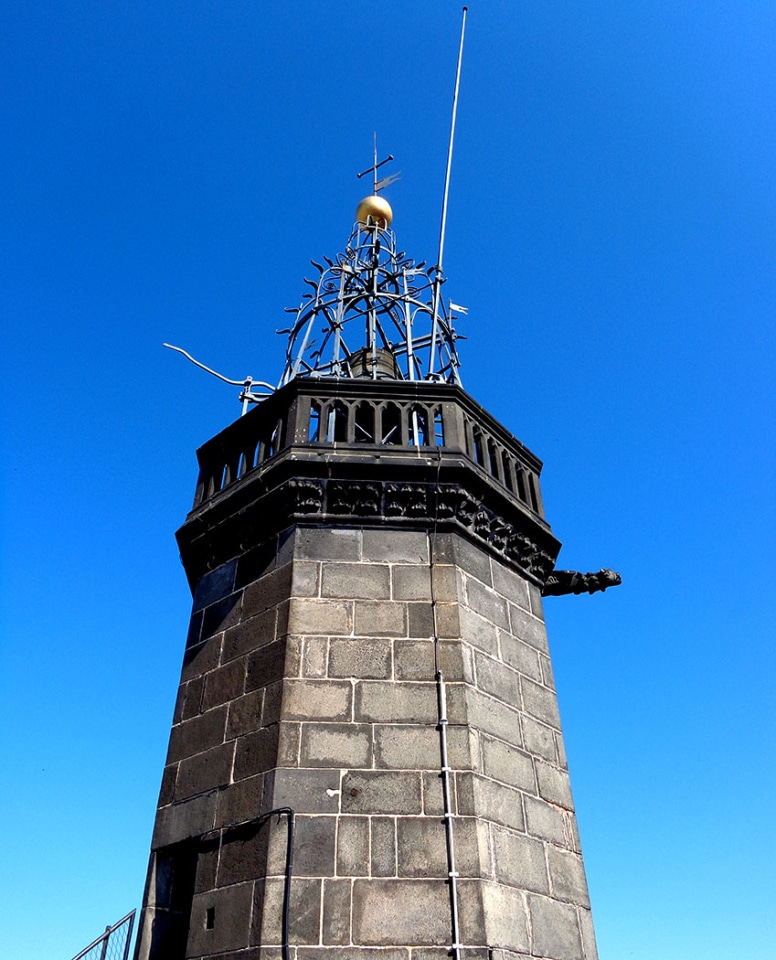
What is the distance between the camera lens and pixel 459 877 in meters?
4.77

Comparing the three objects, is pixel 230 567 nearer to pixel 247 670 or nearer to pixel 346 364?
pixel 247 670

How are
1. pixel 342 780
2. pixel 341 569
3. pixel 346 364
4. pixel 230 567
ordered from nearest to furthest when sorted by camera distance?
pixel 342 780 → pixel 341 569 → pixel 230 567 → pixel 346 364

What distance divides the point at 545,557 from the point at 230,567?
269 cm

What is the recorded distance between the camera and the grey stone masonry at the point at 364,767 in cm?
472

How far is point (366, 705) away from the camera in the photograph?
541 centimetres

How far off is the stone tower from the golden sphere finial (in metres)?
3.91

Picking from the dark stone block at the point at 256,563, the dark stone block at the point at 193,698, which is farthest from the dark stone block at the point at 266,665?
the dark stone block at the point at 256,563

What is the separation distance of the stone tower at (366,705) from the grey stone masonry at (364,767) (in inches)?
0.5

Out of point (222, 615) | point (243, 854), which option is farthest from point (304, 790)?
point (222, 615)

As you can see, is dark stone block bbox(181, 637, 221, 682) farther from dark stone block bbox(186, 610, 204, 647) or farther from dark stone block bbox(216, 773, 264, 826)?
dark stone block bbox(216, 773, 264, 826)

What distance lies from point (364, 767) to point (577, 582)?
3.15 m

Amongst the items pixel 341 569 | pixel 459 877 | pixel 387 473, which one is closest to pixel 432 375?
pixel 387 473

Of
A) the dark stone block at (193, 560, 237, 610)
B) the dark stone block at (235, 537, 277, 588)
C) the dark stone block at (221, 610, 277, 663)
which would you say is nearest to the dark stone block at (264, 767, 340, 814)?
the dark stone block at (221, 610, 277, 663)

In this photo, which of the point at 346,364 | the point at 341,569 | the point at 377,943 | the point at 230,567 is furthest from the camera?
the point at 346,364
